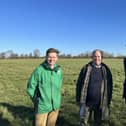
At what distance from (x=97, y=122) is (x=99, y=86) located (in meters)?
1.00

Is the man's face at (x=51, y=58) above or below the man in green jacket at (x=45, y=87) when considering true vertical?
above

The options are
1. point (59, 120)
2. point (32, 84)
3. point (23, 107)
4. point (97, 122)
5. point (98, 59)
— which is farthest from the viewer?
point (23, 107)

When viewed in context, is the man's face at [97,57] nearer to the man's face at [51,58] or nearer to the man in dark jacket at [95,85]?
the man in dark jacket at [95,85]

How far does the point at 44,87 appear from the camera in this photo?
6227 millimetres

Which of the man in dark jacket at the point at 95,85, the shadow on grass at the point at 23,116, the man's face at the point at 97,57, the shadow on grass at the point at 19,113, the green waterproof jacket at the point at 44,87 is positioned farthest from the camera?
the shadow on grass at the point at 19,113

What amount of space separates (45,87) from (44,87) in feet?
0.06

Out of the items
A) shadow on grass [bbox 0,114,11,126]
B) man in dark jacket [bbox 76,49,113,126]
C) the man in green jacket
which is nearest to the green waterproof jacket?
the man in green jacket

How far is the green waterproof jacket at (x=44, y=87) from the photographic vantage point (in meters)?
6.18

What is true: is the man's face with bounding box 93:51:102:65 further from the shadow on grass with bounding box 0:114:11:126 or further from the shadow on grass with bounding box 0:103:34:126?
the shadow on grass with bounding box 0:114:11:126

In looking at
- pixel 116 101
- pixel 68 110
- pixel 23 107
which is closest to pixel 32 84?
pixel 68 110

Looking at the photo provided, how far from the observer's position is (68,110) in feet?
33.7

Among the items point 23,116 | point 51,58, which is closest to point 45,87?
point 51,58

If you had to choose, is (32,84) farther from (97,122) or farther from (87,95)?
(97,122)

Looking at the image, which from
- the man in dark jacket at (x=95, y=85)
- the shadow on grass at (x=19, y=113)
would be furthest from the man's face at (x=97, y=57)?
the shadow on grass at (x=19, y=113)
